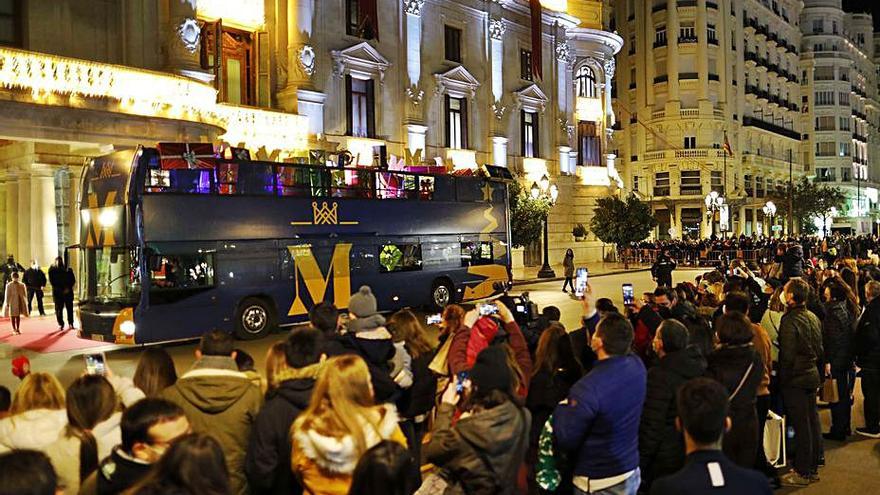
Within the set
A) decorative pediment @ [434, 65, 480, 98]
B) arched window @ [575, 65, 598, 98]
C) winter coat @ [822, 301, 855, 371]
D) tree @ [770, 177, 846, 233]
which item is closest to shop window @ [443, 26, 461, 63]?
decorative pediment @ [434, 65, 480, 98]

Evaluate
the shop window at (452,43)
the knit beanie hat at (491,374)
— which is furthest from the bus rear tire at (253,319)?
the shop window at (452,43)

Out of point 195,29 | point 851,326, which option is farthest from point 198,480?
point 195,29

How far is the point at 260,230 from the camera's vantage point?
17.5 meters

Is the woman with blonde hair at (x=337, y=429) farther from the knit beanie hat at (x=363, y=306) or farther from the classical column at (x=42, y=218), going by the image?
the classical column at (x=42, y=218)

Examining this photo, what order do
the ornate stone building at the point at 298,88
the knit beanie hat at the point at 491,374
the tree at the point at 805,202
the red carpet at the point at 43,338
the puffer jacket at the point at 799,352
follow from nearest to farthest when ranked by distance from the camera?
1. the knit beanie hat at the point at 491,374
2. the puffer jacket at the point at 799,352
3. the red carpet at the point at 43,338
4. the ornate stone building at the point at 298,88
5. the tree at the point at 805,202

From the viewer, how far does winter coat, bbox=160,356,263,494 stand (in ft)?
14.7

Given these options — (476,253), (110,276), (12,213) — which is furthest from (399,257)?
(12,213)

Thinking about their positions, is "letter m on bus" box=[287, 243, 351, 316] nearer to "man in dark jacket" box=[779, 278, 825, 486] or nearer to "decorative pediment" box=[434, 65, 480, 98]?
"man in dark jacket" box=[779, 278, 825, 486]

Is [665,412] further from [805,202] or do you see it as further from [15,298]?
[805,202]

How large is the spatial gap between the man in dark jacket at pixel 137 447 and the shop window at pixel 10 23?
23.7 metres

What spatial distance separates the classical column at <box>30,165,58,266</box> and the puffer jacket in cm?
Answer: 2419

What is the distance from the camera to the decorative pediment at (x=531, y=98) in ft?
136

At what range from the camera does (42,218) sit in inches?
983

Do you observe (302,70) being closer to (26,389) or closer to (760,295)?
(760,295)
